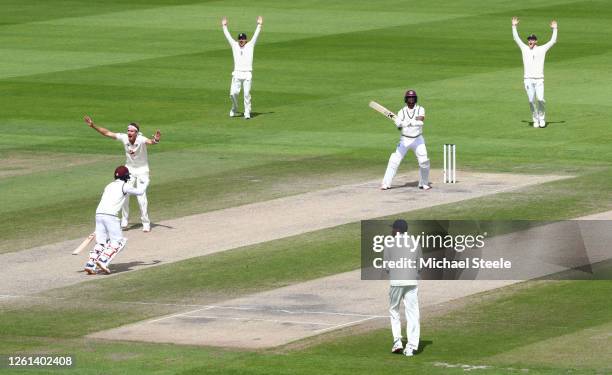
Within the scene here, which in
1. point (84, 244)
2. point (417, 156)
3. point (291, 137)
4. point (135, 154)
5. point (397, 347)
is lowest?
point (397, 347)

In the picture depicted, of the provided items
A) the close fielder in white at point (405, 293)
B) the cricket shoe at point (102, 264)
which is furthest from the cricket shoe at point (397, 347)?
the cricket shoe at point (102, 264)

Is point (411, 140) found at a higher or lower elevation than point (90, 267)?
higher

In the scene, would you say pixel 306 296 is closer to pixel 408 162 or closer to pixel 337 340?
pixel 337 340

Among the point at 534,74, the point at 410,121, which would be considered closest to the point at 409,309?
the point at 410,121

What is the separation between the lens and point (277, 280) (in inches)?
1030

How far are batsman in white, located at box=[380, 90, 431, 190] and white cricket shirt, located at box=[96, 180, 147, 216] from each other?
327 inches

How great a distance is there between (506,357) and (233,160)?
60.0ft

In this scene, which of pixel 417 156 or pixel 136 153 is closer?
pixel 136 153

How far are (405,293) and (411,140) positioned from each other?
1294 cm

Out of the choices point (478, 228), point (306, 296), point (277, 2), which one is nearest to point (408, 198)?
point (478, 228)

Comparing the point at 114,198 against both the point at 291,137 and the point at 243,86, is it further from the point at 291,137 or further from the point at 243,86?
the point at 243,86

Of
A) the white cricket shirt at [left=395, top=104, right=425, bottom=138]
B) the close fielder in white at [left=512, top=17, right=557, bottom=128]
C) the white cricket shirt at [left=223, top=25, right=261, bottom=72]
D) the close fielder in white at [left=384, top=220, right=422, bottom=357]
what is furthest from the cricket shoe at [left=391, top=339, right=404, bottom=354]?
the white cricket shirt at [left=223, top=25, right=261, bottom=72]

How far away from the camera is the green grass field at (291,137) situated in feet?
73.1

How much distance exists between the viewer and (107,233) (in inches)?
1055
